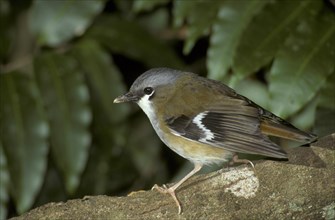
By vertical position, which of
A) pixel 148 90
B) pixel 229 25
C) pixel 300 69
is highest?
pixel 229 25

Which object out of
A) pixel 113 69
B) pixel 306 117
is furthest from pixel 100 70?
pixel 306 117

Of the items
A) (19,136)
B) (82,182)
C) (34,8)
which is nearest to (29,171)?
(19,136)

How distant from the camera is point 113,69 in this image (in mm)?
4598

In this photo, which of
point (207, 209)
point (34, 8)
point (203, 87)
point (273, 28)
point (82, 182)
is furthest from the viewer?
point (82, 182)

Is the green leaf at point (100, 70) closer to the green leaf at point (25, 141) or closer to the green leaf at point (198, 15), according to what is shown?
the green leaf at point (25, 141)

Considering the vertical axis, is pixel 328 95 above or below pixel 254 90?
above

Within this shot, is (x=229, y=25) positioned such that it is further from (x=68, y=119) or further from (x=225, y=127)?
(x=68, y=119)

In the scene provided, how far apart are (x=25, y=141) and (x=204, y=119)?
1.04m

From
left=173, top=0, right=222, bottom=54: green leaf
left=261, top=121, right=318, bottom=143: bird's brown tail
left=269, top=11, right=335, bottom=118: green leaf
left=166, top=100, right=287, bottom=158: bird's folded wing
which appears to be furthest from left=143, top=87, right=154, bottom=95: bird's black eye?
left=261, top=121, right=318, bottom=143: bird's brown tail

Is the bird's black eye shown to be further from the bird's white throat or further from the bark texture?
the bark texture

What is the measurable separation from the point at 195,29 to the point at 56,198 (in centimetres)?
189

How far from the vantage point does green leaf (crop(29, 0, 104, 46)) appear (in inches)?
168

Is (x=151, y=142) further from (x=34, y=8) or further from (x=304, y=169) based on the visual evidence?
(x=304, y=169)

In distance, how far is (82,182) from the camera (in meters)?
5.42
